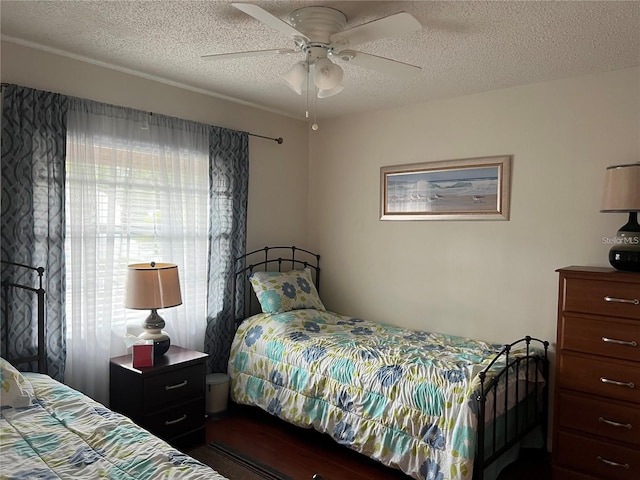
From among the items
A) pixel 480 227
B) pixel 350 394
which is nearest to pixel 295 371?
pixel 350 394

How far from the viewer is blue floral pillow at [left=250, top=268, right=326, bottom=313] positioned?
3.79 m

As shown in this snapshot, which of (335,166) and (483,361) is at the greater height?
(335,166)

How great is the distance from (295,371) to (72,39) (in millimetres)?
2438

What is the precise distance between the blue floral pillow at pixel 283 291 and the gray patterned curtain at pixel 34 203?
1469 millimetres

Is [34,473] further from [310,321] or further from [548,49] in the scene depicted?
[548,49]

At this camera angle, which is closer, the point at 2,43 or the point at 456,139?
the point at 2,43

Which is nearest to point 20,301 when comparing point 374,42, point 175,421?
point 175,421

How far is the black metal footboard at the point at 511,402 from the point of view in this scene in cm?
244

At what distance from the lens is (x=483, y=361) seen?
2863 millimetres

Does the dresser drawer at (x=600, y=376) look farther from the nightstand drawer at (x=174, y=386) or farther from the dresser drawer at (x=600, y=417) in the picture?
the nightstand drawer at (x=174, y=386)

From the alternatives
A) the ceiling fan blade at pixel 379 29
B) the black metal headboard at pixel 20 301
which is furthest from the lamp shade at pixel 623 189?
the black metal headboard at pixel 20 301

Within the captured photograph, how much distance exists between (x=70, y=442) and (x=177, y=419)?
1.28 meters

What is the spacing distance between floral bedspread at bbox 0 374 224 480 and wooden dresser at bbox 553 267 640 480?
2091 millimetres

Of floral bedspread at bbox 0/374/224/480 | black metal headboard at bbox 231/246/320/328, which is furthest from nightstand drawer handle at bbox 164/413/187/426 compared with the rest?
black metal headboard at bbox 231/246/320/328
